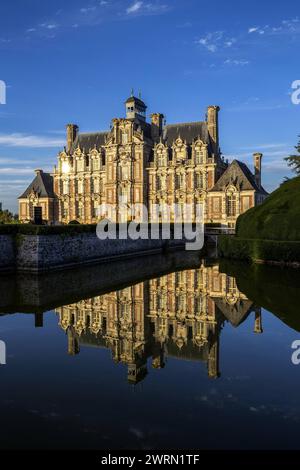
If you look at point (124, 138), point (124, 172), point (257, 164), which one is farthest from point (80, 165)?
point (257, 164)

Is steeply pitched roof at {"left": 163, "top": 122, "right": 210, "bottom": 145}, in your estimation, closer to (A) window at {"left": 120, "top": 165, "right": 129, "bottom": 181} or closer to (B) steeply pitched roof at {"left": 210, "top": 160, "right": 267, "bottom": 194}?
(B) steeply pitched roof at {"left": 210, "top": 160, "right": 267, "bottom": 194}

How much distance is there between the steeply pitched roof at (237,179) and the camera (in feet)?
155

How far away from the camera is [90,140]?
2347 inches

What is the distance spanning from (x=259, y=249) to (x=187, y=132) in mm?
31587

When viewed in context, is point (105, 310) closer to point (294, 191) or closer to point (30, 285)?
point (30, 285)

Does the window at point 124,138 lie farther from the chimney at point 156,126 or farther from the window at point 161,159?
the window at point 161,159

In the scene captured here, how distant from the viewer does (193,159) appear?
5106cm

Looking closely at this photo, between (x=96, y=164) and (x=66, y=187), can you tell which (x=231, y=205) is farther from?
(x=66, y=187)

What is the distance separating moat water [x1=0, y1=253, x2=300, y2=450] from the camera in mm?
5738

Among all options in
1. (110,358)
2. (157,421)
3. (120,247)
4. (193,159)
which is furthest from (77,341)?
(193,159)

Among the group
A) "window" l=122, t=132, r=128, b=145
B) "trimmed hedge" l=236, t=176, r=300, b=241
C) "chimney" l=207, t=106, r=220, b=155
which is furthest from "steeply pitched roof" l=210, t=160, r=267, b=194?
"trimmed hedge" l=236, t=176, r=300, b=241

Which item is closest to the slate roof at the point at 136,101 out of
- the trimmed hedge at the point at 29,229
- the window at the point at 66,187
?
the window at the point at 66,187

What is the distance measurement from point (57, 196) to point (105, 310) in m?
47.9

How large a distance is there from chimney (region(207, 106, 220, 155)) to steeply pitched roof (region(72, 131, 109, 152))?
1530 centimetres
